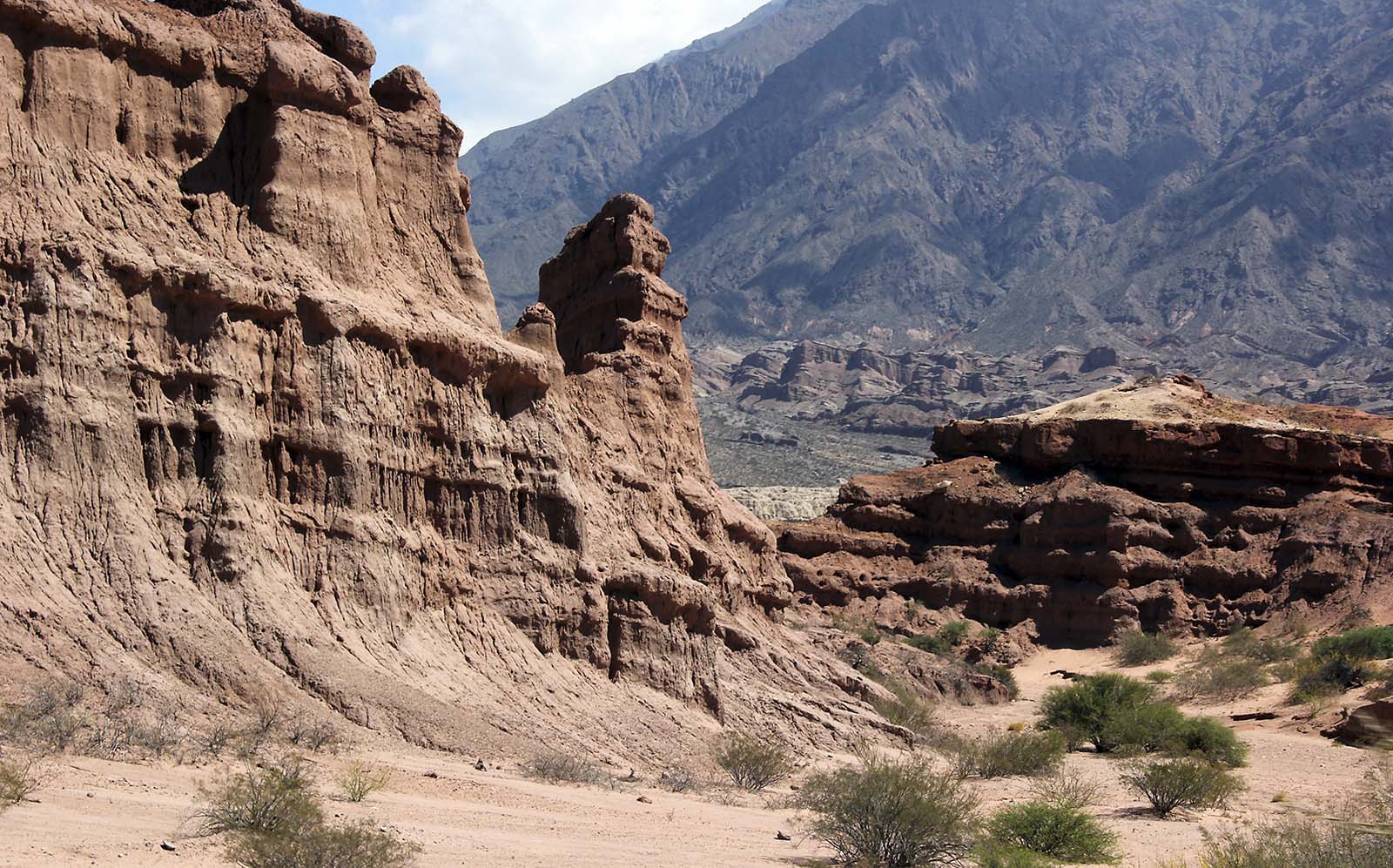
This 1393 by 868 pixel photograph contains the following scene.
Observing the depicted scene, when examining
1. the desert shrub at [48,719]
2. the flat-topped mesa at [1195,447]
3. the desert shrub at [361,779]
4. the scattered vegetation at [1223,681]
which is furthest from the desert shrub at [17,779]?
the flat-topped mesa at [1195,447]

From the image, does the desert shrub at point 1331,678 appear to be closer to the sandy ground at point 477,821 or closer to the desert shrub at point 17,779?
the sandy ground at point 477,821

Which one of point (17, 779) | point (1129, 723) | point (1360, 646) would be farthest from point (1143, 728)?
point (17, 779)

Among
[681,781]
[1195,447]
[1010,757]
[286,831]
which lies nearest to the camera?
[286,831]

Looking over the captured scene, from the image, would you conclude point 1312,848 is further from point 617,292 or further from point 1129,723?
point 617,292

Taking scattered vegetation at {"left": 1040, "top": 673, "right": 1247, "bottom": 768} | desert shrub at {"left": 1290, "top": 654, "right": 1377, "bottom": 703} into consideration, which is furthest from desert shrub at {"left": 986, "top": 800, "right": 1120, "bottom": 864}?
desert shrub at {"left": 1290, "top": 654, "right": 1377, "bottom": 703}

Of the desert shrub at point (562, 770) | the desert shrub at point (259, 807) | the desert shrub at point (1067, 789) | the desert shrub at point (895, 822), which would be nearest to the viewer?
the desert shrub at point (259, 807)

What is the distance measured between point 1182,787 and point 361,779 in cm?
1103

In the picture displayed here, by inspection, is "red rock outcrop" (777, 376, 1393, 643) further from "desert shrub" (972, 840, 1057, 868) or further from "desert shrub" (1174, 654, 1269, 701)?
"desert shrub" (972, 840, 1057, 868)

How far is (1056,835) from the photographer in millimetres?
17062

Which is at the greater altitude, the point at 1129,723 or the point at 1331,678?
the point at 1331,678

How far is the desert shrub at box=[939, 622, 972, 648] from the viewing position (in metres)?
42.8

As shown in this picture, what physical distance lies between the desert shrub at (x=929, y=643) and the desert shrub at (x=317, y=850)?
2875 centimetres

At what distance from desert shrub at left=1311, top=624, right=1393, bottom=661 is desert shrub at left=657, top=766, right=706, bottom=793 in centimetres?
2022

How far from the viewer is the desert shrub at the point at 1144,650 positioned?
41281mm
